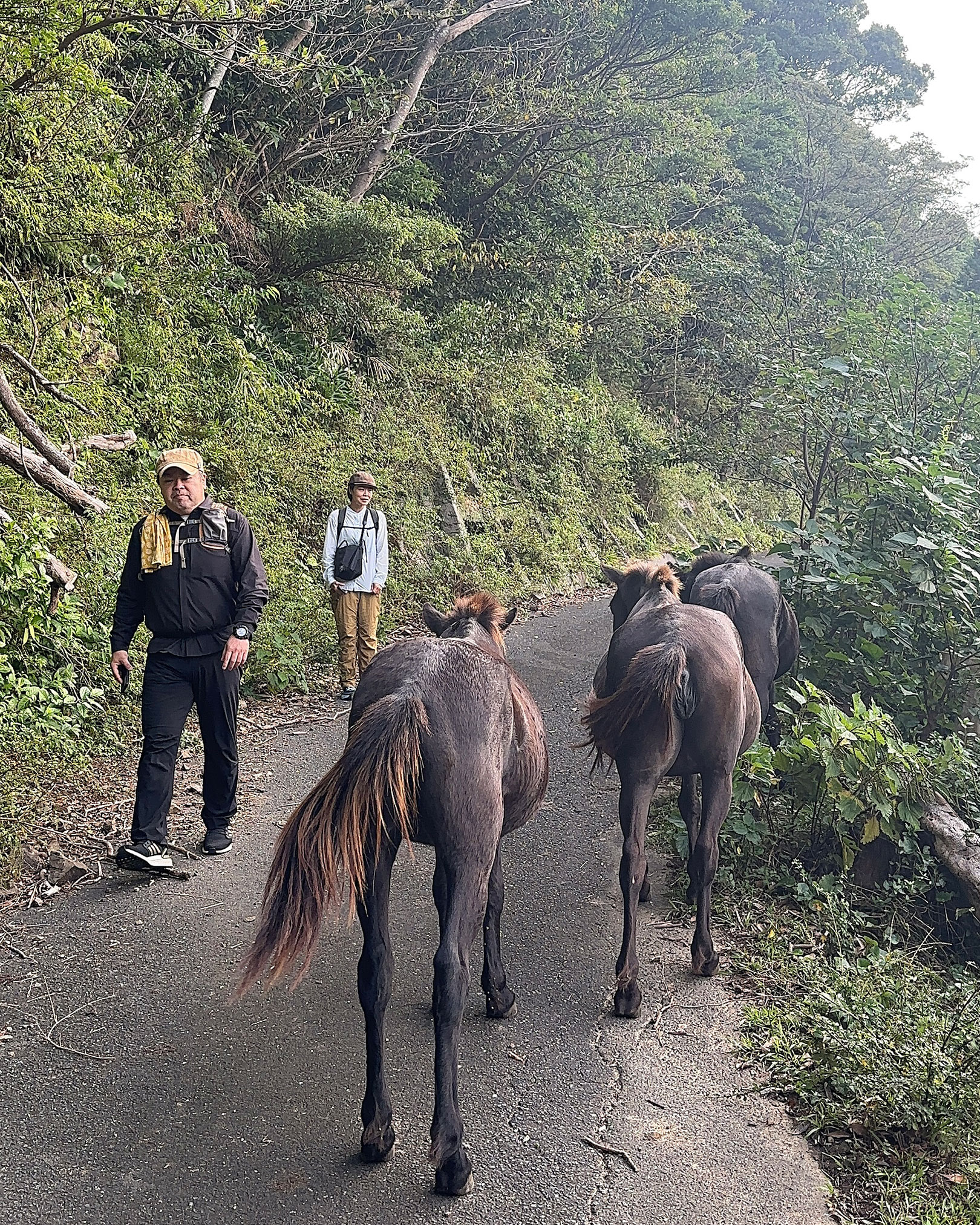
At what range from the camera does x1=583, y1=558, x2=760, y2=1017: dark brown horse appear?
13.9 ft

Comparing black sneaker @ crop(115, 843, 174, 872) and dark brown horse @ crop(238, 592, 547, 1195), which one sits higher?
dark brown horse @ crop(238, 592, 547, 1195)

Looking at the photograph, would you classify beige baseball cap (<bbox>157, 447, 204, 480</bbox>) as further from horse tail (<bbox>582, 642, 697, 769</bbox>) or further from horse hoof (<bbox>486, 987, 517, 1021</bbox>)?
horse hoof (<bbox>486, 987, 517, 1021</bbox>)

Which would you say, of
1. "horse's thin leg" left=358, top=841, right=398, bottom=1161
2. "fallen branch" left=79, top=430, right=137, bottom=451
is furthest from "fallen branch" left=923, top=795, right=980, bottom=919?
Result: "fallen branch" left=79, top=430, right=137, bottom=451

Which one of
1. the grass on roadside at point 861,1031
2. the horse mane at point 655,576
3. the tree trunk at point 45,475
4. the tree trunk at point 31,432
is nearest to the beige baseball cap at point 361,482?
the tree trunk at point 45,475

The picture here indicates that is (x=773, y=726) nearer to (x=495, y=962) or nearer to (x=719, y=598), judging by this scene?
(x=719, y=598)

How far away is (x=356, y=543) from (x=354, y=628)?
74 cm

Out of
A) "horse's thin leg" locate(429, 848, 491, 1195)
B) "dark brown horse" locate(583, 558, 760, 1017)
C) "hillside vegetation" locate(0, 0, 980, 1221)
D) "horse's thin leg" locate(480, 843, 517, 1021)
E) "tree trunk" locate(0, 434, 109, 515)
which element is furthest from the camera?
"hillside vegetation" locate(0, 0, 980, 1221)

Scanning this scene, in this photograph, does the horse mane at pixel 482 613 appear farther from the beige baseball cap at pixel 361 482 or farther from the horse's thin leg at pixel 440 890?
the beige baseball cap at pixel 361 482

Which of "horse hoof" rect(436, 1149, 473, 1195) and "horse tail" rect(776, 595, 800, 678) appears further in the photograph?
"horse tail" rect(776, 595, 800, 678)

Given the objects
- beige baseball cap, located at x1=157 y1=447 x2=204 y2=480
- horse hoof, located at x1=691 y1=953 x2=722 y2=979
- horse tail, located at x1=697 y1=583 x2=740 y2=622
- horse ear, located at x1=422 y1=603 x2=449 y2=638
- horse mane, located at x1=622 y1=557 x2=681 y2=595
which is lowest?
horse hoof, located at x1=691 y1=953 x2=722 y2=979

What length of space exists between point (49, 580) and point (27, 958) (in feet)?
9.08

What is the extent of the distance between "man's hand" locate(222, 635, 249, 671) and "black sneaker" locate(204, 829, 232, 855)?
0.97m

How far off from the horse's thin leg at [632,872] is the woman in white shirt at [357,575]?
3997mm

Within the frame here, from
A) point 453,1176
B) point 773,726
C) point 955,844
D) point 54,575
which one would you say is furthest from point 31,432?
point 955,844
